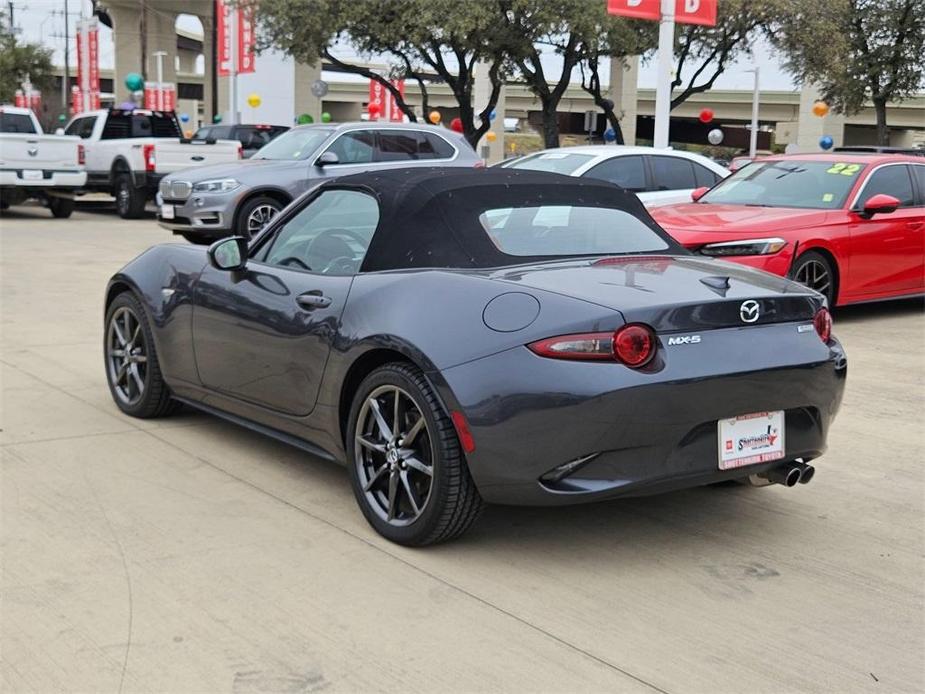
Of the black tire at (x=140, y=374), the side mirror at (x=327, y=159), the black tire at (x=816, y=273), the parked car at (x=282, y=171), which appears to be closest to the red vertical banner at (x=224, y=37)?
the parked car at (x=282, y=171)

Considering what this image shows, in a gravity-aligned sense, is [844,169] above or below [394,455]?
above

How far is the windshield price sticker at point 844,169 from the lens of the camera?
10484 millimetres

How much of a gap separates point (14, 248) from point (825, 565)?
13768 millimetres

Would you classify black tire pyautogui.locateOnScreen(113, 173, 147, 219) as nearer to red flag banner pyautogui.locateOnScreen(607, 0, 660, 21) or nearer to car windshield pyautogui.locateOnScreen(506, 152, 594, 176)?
red flag banner pyautogui.locateOnScreen(607, 0, 660, 21)

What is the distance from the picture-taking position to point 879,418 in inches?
261

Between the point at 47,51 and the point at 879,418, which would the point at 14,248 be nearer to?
the point at 879,418

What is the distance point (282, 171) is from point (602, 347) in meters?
11.5

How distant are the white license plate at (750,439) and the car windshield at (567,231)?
1098mm

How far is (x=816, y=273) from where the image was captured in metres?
9.78

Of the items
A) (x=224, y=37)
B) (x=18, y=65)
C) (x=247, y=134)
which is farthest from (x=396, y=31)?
(x=18, y=65)

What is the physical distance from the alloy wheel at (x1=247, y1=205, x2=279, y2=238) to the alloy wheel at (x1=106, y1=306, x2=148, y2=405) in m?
8.37

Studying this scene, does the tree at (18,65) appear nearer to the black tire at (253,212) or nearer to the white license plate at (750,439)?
the black tire at (253,212)

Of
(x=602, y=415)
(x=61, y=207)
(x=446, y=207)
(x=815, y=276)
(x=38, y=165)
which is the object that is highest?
(x=38, y=165)

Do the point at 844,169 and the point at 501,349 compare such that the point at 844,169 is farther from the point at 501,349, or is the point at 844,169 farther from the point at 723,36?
the point at 723,36
